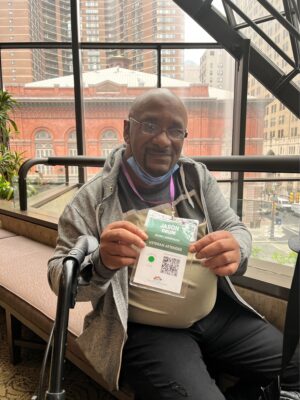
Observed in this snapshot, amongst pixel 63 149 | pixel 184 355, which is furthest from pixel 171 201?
pixel 63 149

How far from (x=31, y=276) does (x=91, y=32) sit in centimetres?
438

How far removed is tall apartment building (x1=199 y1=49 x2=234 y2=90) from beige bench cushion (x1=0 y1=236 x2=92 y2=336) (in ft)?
11.7

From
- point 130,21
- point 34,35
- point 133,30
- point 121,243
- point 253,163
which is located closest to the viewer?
point 121,243

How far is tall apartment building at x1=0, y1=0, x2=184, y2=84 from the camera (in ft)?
15.6

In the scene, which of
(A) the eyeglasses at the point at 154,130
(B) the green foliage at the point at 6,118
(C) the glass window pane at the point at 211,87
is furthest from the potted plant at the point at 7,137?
(A) the eyeglasses at the point at 154,130

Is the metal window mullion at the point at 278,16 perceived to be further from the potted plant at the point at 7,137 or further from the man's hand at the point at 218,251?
the potted plant at the point at 7,137

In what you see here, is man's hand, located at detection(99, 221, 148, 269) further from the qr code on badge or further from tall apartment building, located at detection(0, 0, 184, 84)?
tall apartment building, located at detection(0, 0, 184, 84)

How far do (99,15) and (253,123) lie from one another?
2.77m

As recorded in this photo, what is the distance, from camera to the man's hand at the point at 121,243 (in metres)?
0.80

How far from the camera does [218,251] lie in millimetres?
848

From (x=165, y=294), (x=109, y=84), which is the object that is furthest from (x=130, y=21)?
(x=165, y=294)

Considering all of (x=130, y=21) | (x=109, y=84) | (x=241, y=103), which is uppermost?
(x=130, y=21)

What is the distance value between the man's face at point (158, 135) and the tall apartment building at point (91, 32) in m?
4.13

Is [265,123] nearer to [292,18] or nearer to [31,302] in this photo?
[292,18]
